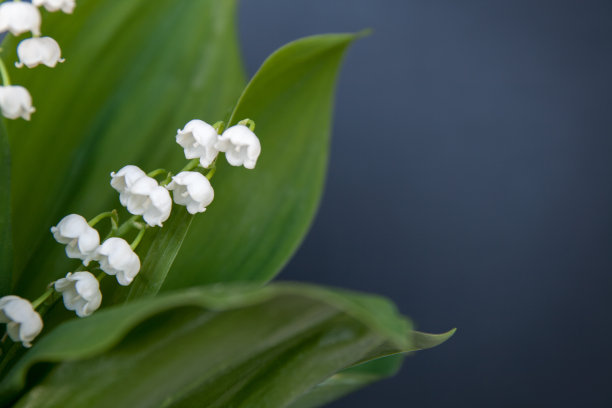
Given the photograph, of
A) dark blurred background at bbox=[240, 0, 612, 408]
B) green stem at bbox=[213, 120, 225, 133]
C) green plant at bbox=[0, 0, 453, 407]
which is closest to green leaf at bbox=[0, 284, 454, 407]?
green plant at bbox=[0, 0, 453, 407]

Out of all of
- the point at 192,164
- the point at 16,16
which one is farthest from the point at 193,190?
the point at 16,16

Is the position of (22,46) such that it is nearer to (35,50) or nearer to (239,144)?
(35,50)

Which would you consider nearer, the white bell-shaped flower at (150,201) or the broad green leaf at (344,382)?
the white bell-shaped flower at (150,201)

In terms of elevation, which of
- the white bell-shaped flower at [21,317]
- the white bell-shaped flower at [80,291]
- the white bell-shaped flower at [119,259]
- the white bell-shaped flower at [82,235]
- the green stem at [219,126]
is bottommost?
the white bell-shaped flower at [21,317]

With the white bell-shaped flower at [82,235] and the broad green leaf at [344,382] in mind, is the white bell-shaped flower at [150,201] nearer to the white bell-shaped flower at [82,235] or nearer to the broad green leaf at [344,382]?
the white bell-shaped flower at [82,235]

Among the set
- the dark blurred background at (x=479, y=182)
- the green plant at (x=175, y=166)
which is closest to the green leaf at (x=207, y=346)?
the green plant at (x=175, y=166)

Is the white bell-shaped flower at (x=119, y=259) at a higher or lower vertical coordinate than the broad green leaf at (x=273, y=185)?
lower
